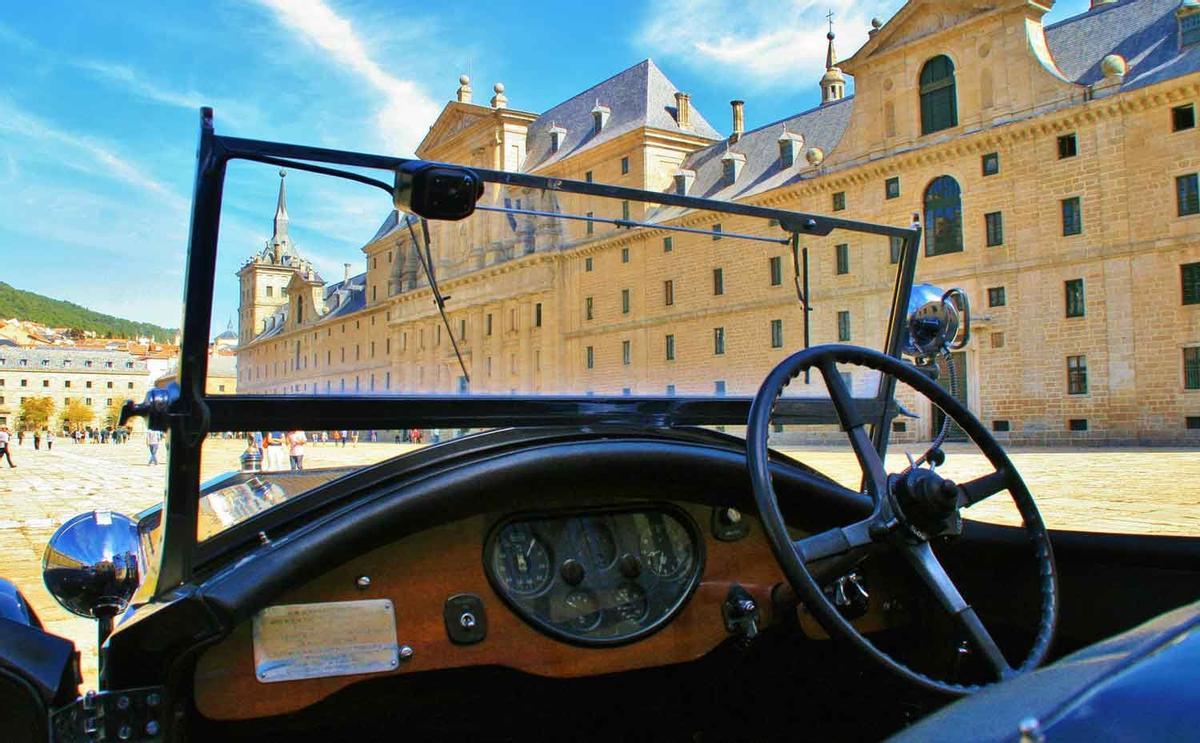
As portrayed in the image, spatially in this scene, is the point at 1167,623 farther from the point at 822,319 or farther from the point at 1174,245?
the point at 1174,245

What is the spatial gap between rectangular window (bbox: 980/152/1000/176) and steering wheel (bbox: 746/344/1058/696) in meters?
34.7

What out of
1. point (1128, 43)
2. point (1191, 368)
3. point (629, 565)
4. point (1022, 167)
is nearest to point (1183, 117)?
point (1128, 43)

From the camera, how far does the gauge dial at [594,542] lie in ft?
7.84

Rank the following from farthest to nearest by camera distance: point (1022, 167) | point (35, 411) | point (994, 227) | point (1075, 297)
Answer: point (35, 411), point (994, 227), point (1022, 167), point (1075, 297)

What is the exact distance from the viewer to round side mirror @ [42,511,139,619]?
2.53m

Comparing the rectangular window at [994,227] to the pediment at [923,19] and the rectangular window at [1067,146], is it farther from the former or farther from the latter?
the pediment at [923,19]

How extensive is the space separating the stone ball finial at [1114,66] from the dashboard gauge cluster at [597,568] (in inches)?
1341

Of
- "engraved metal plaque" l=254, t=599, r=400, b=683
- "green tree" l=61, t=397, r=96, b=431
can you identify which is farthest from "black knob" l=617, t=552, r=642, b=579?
"green tree" l=61, t=397, r=96, b=431

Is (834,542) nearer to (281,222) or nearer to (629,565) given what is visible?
(629,565)

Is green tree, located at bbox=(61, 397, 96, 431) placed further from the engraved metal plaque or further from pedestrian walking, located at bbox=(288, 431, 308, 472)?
the engraved metal plaque

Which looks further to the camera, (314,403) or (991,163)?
(991,163)

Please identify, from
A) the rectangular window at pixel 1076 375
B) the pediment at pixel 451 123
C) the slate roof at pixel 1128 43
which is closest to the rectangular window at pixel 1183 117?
the slate roof at pixel 1128 43

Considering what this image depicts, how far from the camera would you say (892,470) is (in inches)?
93.7

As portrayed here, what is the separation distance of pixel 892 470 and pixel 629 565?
2.34ft
